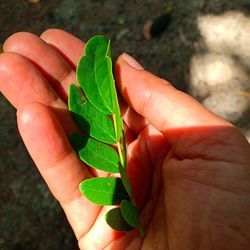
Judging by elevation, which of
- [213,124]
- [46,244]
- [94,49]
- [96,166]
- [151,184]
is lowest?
[46,244]

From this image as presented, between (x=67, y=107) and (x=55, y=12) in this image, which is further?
(x=55, y=12)

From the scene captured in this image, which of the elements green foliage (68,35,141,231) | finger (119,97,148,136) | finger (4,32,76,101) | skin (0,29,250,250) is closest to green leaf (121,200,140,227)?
green foliage (68,35,141,231)

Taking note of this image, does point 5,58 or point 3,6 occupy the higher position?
point 5,58

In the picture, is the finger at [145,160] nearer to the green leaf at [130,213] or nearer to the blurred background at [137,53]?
the green leaf at [130,213]

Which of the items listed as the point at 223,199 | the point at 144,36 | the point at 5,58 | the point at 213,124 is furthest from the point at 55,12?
the point at 223,199

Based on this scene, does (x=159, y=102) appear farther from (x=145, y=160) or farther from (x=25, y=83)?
(x=25, y=83)

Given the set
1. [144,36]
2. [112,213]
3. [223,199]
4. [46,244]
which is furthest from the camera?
[144,36]

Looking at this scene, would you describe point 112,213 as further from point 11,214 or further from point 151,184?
point 11,214
